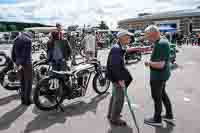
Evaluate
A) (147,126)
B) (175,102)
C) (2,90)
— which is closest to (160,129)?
(147,126)

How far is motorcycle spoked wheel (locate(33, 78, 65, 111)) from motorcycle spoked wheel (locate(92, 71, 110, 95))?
1.34 metres

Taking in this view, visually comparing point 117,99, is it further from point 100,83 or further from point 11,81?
point 11,81

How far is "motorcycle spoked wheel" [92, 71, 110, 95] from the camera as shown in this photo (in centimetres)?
670

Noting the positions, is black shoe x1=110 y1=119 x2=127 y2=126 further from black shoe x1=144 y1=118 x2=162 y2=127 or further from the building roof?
the building roof

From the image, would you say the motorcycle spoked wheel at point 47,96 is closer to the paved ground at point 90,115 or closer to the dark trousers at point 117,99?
the paved ground at point 90,115

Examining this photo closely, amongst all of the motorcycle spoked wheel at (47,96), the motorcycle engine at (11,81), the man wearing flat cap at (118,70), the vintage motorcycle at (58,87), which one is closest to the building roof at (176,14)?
the motorcycle engine at (11,81)

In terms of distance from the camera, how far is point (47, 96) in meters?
5.48

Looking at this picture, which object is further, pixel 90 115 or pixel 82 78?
pixel 82 78

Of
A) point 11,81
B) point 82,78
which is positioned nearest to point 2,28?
point 11,81

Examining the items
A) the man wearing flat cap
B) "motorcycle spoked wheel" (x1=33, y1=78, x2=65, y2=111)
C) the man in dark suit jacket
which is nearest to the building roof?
the man in dark suit jacket

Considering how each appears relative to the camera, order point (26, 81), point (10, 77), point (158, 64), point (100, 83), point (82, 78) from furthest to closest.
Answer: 1. point (10, 77)
2. point (100, 83)
3. point (82, 78)
4. point (26, 81)
5. point (158, 64)

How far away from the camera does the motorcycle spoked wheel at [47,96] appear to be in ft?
17.5

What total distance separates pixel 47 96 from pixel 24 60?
96 centimetres

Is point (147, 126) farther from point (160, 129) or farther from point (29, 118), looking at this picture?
point (29, 118)
